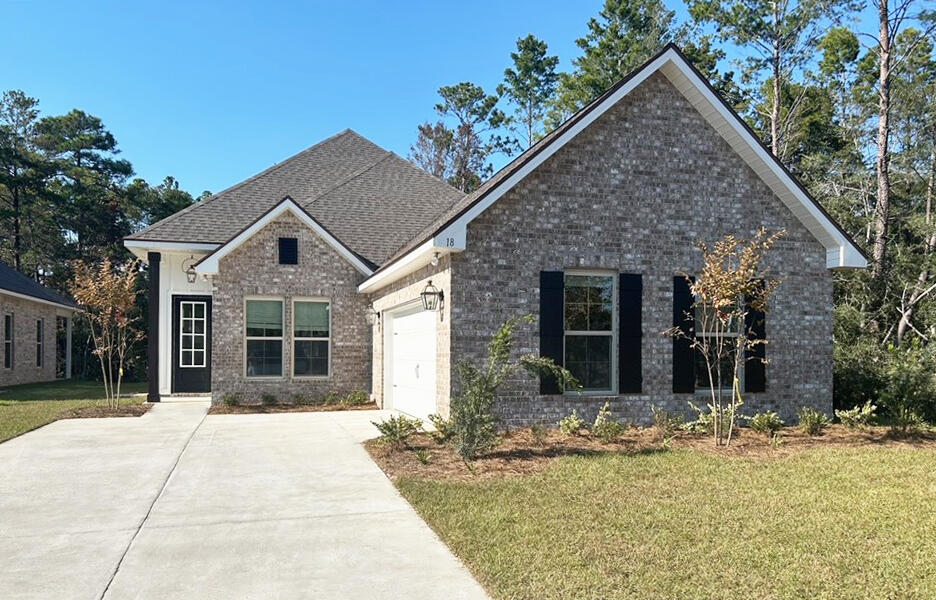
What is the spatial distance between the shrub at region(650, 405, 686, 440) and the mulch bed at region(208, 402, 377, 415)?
21.5ft

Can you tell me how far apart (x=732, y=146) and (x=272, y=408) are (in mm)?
10674

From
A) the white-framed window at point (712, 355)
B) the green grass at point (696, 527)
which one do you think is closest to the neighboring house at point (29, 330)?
the white-framed window at point (712, 355)

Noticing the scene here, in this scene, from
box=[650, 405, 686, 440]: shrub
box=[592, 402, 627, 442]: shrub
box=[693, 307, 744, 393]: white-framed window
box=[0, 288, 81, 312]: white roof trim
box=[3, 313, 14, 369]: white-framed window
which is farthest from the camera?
box=[3, 313, 14, 369]: white-framed window

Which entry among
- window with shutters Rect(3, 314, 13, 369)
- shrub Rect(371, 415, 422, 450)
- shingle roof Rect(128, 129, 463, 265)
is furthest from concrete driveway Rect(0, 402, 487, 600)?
window with shutters Rect(3, 314, 13, 369)

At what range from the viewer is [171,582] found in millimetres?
4555

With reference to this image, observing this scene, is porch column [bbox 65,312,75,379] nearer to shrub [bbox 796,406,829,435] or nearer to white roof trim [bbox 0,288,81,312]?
white roof trim [bbox 0,288,81,312]

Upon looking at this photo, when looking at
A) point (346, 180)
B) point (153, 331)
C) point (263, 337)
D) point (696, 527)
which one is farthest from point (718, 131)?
point (153, 331)

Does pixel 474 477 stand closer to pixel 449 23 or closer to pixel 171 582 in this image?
pixel 171 582

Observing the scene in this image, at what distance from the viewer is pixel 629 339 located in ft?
35.4

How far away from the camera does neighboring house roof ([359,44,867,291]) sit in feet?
33.1

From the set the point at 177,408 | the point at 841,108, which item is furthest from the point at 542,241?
the point at 841,108

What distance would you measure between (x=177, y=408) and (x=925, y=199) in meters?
25.4

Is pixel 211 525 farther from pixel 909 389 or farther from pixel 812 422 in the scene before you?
pixel 909 389

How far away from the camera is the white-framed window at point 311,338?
15.6m
